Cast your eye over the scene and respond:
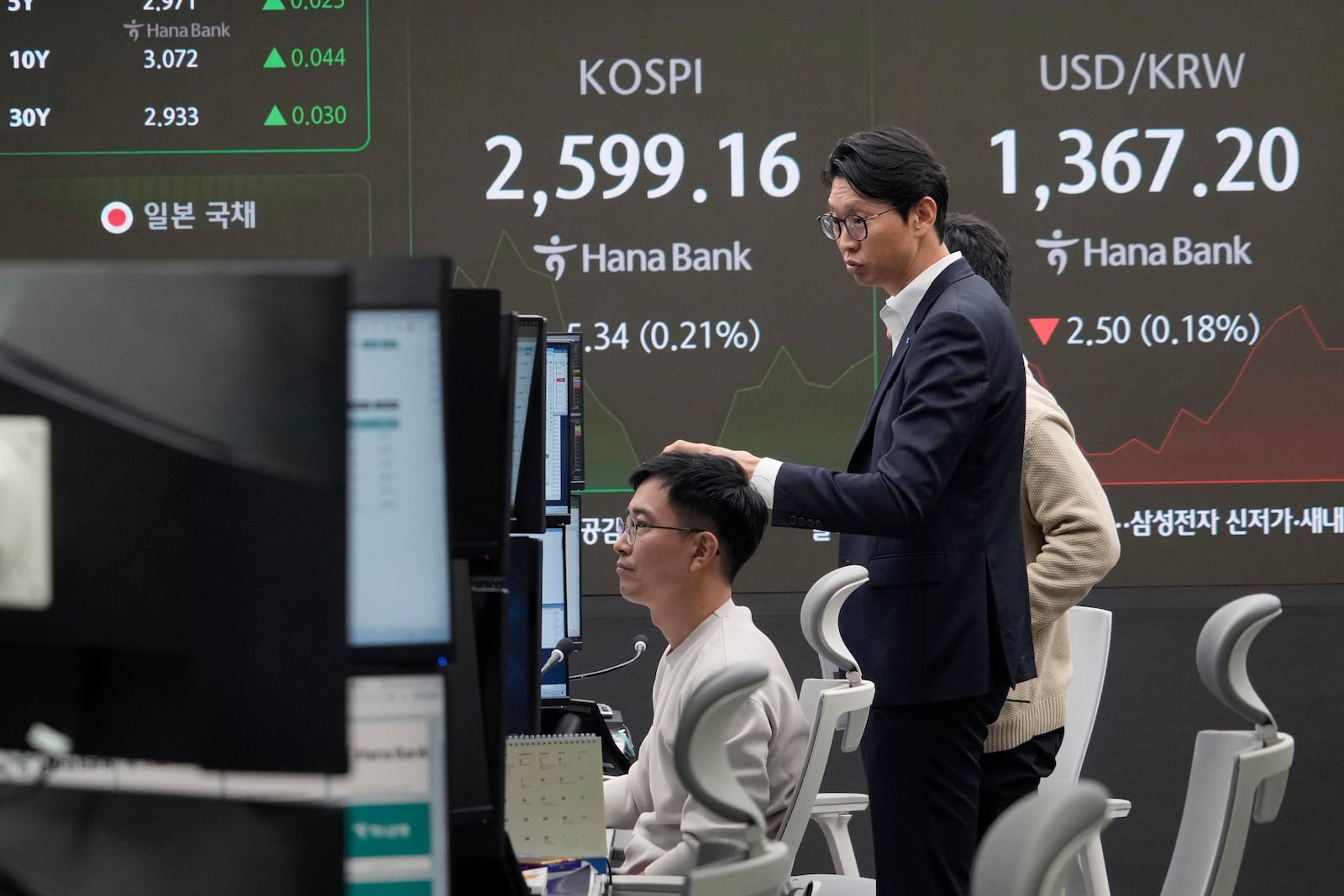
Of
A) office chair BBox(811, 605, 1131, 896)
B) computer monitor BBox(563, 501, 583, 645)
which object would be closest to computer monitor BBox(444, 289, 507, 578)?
computer monitor BBox(563, 501, 583, 645)

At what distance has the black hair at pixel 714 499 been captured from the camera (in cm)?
225

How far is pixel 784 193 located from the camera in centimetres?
400

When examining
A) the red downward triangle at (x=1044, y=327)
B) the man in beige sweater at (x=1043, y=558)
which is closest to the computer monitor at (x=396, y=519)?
the man in beige sweater at (x=1043, y=558)

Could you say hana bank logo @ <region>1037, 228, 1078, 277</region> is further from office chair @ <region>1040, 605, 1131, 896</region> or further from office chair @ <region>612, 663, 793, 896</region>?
office chair @ <region>612, 663, 793, 896</region>

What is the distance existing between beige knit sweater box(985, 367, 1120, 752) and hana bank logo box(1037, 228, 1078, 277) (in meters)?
1.42

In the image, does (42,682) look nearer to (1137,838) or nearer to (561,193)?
(561,193)

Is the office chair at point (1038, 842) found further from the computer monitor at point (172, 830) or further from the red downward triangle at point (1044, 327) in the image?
the red downward triangle at point (1044, 327)

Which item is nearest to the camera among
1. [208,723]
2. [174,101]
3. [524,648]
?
[208,723]

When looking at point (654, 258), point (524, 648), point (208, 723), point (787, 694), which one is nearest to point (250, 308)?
point (208, 723)

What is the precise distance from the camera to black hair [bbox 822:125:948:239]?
2127mm

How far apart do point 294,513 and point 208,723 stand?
0.41ft

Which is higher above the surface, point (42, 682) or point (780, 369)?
point (780, 369)

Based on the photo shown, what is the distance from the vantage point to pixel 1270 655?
4.15m

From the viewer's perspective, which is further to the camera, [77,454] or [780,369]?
[780,369]
